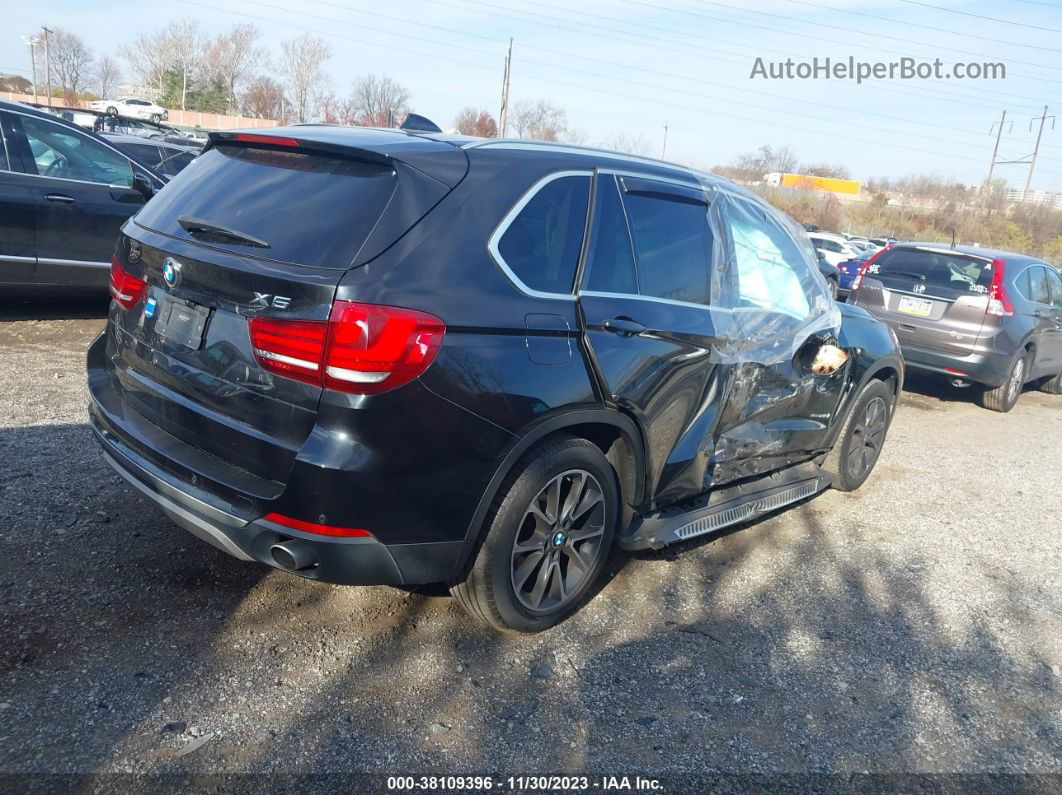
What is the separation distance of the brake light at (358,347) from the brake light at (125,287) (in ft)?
2.94

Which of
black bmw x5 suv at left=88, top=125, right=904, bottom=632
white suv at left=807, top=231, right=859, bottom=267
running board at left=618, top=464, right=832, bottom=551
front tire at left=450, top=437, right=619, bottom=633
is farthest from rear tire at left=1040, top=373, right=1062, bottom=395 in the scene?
white suv at left=807, top=231, right=859, bottom=267

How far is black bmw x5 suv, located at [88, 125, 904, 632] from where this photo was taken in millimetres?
2658

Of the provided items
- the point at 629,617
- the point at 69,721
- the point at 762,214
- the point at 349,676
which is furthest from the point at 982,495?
the point at 69,721

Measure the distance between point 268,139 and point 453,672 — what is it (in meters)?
2.09

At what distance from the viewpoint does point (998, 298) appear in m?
8.31

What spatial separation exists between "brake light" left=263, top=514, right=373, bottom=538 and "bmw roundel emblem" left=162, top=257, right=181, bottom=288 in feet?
3.06

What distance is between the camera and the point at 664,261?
3.65m

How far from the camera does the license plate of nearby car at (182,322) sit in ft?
9.59

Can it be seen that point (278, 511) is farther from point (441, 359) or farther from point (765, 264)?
point (765, 264)

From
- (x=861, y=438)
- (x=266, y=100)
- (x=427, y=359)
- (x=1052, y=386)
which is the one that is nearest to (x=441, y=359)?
(x=427, y=359)

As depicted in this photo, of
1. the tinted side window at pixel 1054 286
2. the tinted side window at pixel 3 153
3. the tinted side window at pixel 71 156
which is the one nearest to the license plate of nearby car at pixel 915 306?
the tinted side window at pixel 1054 286

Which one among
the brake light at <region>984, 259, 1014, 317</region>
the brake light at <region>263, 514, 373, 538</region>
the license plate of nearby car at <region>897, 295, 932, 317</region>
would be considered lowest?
the brake light at <region>263, 514, 373, 538</region>

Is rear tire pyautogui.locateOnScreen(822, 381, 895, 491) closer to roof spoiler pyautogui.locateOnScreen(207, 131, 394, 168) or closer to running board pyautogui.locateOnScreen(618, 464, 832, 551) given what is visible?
running board pyautogui.locateOnScreen(618, 464, 832, 551)

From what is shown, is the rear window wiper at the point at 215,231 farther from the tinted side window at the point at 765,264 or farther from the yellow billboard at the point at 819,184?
the yellow billboard at the point at 819,184
